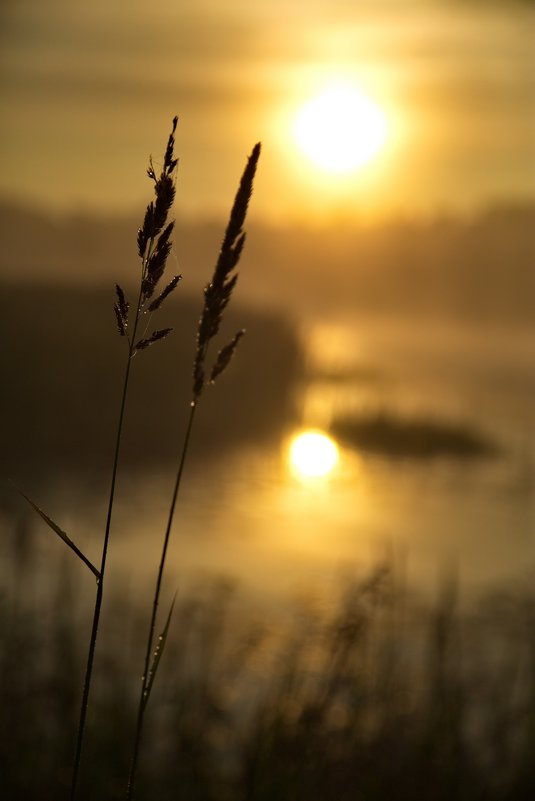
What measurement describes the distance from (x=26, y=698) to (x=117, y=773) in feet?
1.79

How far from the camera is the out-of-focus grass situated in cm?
237

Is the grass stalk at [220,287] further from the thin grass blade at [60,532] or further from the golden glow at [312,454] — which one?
the golden glow at [312,454]

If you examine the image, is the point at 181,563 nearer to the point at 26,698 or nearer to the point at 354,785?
the point at 26,698

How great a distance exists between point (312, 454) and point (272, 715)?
7466 millimetres

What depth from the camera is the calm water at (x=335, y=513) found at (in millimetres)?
5977

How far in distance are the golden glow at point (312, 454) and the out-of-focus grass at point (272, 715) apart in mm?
4648

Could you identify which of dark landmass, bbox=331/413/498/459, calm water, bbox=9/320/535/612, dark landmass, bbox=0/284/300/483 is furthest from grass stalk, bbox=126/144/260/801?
dark landmass, bbox=331/413/498/459

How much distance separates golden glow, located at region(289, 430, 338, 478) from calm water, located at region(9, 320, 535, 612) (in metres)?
0.12

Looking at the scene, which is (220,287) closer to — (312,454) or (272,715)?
(272,715)

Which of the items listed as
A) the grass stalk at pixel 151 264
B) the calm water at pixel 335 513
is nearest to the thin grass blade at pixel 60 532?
the grass stalk at pixel 151 264

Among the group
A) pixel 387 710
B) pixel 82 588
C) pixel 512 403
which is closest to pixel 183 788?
pixel 387 710

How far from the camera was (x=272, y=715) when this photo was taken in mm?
2512

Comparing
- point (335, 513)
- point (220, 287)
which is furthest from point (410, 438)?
point (220, 287)

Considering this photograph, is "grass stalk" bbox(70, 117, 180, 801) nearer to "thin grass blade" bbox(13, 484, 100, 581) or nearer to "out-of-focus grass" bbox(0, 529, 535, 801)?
"thin grass blade" bbox(13, 484, 100, 581)
